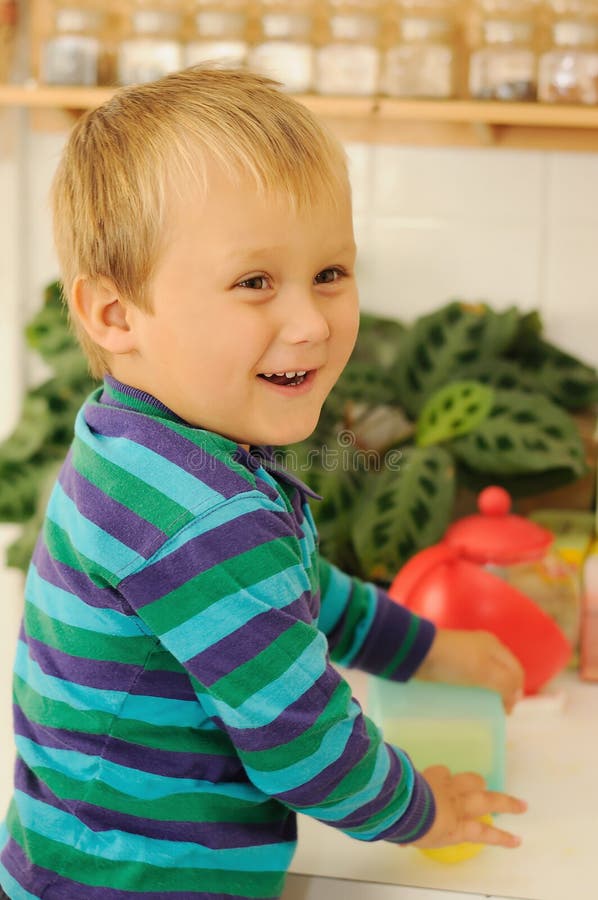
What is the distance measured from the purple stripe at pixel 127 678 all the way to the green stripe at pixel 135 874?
0.10 meters

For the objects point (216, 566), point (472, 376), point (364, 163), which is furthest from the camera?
point (364, 163)

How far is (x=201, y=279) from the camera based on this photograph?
623mm

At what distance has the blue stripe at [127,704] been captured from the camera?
647mm

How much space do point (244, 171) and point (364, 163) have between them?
0.82 meters

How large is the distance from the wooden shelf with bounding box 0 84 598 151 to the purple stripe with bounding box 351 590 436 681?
603 mm

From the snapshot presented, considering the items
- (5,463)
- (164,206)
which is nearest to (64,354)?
(5,463)

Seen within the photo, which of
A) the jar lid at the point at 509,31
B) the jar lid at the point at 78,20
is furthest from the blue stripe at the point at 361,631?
the jar lid at the point at 78,20

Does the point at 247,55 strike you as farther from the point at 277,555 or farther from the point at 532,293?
the point at 277,555

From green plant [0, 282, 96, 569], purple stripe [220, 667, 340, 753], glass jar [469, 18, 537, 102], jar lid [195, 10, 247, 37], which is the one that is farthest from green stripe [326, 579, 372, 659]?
jar lid [195, 10, 247, 37]

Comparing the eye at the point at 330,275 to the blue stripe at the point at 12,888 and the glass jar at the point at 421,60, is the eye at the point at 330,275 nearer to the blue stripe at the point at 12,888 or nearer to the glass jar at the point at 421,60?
the blue stripe at the point at 12,888

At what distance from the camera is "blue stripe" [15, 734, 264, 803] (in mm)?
651

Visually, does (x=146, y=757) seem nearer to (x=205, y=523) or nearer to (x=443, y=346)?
(x=205, y=523)

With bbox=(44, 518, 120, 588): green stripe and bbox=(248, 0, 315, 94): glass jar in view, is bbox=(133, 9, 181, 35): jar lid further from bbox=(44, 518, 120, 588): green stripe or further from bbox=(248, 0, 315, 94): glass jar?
bbox=(44, 518, 120, 588): green stripe

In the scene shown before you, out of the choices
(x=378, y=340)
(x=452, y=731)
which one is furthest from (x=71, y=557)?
(x=378, y=340)
